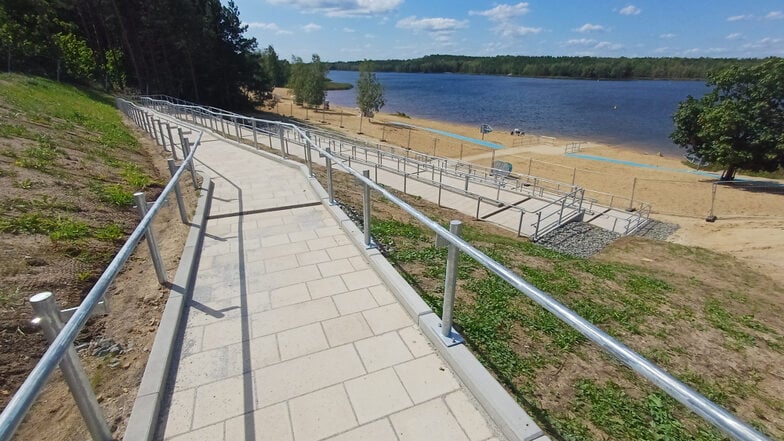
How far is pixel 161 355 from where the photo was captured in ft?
8.98

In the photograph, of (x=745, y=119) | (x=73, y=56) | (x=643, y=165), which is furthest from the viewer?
(x=643, y=165)

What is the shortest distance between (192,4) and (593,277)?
39.0 meters

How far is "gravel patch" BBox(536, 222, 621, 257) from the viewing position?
11219 millimetres

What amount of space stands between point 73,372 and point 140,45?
1614 inches

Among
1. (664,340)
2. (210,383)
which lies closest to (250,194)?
(210,383)

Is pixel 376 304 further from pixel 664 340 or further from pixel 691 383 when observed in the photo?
pixel 664 340

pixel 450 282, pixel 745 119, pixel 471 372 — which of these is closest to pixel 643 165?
pixel 745 119

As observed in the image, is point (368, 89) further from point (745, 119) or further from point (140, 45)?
point (745, 119)

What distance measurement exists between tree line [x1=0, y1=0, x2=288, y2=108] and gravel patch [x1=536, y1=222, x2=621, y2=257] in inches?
1153

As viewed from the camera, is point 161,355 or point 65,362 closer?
point 65,362

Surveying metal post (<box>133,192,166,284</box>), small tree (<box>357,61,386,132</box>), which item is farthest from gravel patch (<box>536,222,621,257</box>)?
small tree (<box>357,61,386,132</box>)

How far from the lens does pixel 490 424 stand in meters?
2.37

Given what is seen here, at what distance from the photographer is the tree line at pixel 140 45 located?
80.5ft

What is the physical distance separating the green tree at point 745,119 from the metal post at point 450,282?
29326 mm
